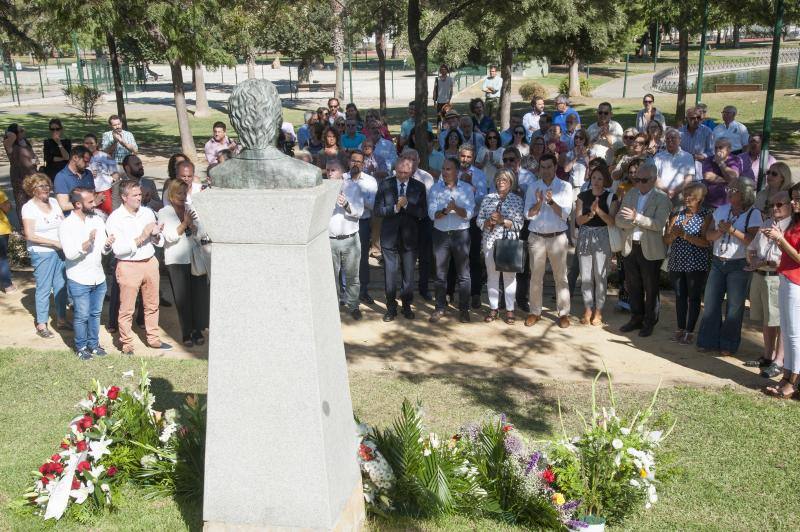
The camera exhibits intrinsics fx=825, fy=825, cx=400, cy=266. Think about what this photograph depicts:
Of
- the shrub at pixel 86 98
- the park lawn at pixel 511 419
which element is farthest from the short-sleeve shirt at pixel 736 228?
the shrub at pixel 86 98

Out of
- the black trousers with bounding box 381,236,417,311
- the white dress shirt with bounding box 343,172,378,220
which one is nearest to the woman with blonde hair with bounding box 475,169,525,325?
the black trousers with bounding box 381,236,417,311

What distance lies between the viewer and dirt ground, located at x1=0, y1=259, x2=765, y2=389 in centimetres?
835

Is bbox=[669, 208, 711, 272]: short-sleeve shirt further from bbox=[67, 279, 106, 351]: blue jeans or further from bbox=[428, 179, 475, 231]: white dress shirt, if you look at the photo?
bbox=[67, 279, 106, 351]: blue jeans

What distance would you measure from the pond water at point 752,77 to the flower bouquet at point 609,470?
3795 centimetres

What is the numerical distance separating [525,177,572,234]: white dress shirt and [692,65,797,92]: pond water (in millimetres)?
33931

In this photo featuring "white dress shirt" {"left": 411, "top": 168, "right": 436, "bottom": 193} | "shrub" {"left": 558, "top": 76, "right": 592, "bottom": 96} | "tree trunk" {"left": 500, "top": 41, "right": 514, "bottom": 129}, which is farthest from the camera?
"shrub" {"left": 558, "top": 76, "right": 592, "bottom": 96}

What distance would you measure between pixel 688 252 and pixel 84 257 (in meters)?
6.41

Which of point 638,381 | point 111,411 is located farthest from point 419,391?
point 111,411

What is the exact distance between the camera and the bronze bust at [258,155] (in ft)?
16.2

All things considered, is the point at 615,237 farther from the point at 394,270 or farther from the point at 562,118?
the point at 562,118

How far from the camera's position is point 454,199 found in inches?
381

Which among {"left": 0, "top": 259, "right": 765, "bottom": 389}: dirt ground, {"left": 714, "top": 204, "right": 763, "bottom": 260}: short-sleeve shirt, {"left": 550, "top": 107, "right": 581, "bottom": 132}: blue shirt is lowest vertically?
{"left": 0, "top": 259, "right": 765, "bottom": 389}: dirt ground

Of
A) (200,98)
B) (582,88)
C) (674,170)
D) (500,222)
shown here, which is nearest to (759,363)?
(500,222)

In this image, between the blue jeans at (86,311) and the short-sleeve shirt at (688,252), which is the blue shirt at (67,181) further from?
the short-sleeve shirt at (688,252)
